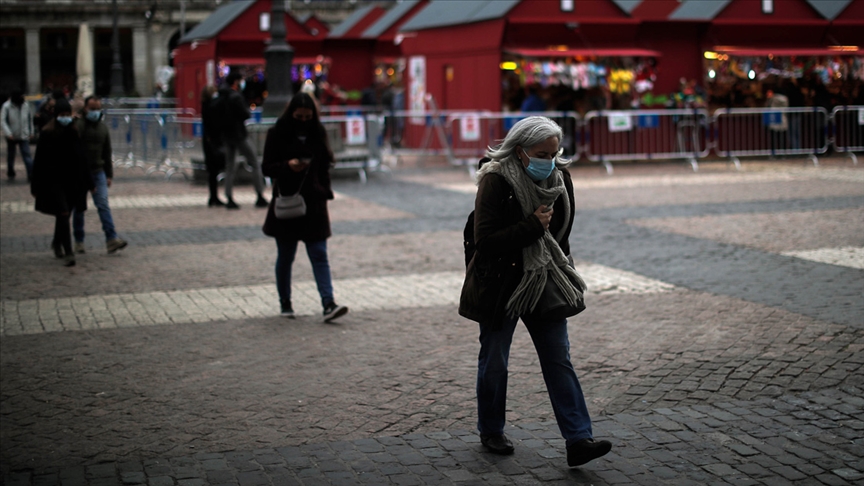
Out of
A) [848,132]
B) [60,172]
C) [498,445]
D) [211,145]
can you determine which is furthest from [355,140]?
[498,445]

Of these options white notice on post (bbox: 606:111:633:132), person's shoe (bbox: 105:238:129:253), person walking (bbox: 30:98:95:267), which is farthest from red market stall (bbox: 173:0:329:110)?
person walking (bbox: 30:98:95:267)

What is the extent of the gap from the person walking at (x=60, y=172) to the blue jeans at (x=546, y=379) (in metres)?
6.67

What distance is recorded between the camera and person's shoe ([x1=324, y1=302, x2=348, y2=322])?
7.82 m

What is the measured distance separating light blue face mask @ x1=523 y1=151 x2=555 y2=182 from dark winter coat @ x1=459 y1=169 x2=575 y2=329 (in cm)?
14

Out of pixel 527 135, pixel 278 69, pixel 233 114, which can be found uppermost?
pixel 278 69

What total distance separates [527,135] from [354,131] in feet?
48.9

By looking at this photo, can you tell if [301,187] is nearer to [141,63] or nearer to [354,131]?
[354,131]

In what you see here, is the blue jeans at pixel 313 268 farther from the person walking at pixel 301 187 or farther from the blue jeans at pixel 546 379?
the blue jeans at pixel 546 379

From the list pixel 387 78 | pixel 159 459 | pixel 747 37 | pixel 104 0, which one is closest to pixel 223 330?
pixel 159 459

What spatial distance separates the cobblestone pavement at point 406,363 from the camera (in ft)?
16.0

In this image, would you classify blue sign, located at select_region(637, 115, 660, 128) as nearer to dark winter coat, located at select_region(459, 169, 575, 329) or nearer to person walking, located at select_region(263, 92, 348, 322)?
person walking, located at select_region(263, 92, 348, 322)

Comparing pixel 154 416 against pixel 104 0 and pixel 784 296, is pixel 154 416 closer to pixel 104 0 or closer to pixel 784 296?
pixel 784 296

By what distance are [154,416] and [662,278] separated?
17.1 feet

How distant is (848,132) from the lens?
2198 centimetres
